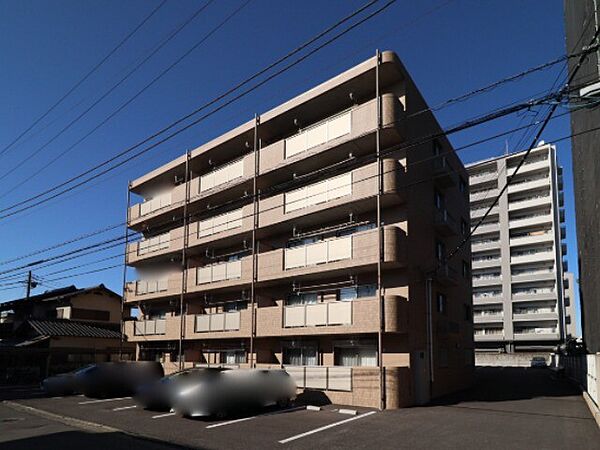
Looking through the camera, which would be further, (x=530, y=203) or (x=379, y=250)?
(x=530, y=203)

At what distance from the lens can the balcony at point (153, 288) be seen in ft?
83.5

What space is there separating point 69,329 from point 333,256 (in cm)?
2038

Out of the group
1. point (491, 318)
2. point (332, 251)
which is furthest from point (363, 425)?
point (491, 318)

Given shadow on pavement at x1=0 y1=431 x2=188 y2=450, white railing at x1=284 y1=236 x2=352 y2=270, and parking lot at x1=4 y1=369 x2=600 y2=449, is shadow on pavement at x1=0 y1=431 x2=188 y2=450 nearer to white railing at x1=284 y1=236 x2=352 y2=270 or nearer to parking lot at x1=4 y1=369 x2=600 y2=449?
parking lot at x1=4 y1=369 x2=600 y2=449

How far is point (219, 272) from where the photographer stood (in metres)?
22.9

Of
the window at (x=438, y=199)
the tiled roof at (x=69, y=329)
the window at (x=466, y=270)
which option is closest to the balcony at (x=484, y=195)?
the window at (x=466, y=270)

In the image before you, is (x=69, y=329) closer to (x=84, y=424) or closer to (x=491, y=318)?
(x=84, y=424)

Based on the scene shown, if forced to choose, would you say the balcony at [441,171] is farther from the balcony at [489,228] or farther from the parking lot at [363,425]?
the balcony at [489,228]

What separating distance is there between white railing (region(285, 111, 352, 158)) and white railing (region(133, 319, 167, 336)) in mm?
11403

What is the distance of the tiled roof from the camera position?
28.8m

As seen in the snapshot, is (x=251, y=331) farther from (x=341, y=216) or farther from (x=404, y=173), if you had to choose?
(x=404, y=173)

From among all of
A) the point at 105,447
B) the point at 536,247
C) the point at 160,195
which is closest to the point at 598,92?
the point at 105,447

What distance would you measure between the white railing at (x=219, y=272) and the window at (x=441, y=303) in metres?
8.57

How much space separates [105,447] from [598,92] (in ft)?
40.5
